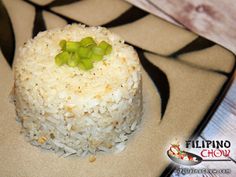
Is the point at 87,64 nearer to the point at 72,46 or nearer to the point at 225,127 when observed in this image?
the point at 72,46

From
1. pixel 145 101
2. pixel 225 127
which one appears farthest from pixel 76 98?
pixel 225 127

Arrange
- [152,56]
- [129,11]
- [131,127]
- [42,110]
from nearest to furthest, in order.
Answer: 1. [42,110]
2. [131,127]
3. [152,56]
4. [129,11]

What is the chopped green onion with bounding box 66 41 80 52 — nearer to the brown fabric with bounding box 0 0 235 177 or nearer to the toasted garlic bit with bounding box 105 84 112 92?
the toasted garlic bit with bounding box 105 84 112 92

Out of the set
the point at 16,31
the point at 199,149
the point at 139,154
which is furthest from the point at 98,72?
the point at 16,31

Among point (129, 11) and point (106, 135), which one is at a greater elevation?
point (129, 11)

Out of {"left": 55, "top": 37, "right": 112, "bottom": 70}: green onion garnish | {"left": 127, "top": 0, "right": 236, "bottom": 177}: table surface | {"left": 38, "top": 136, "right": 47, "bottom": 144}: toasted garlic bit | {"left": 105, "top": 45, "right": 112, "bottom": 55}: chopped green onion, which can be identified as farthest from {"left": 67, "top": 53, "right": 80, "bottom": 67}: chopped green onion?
{"left": 127, "top": 0, "right": 236, "bottom": 177}: table surface

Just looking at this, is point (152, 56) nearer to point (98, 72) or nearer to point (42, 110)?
point (98, 72)

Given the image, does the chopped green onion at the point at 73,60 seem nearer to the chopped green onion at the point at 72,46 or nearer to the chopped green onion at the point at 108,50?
the chopped green onion at the point at 72,46
